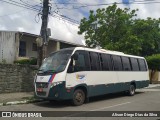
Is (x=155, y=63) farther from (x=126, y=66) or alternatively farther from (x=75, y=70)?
(x=75, y=70)

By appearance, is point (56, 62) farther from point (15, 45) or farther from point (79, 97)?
point (15, 45)

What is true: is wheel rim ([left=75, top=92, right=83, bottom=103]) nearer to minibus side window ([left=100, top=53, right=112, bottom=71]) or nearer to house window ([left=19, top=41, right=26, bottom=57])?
minibus side window ([left=100, top=53, right=112, bottom=71])

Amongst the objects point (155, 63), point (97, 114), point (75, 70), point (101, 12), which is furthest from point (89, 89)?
point (155, 63)

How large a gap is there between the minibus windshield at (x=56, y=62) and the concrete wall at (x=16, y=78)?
367 centimetres

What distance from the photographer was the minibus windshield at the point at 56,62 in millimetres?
13070

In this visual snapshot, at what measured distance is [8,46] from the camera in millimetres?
28969

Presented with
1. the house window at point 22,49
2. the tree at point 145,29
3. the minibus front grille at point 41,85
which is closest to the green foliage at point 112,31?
the tree at point 145,29

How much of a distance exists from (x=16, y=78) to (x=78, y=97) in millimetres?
5392

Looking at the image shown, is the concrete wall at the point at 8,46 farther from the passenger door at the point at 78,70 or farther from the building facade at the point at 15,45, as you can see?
the passenger door at the point at 78,70

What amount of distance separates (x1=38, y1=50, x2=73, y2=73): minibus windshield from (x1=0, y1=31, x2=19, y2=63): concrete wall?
50.0ft

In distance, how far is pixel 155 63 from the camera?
117 feet

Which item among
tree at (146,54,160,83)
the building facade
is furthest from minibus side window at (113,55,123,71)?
tree at (146,54,160,83)

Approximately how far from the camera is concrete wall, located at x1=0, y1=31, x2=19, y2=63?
1124 inches

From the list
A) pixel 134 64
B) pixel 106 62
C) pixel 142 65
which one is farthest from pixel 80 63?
pixel 142 65
